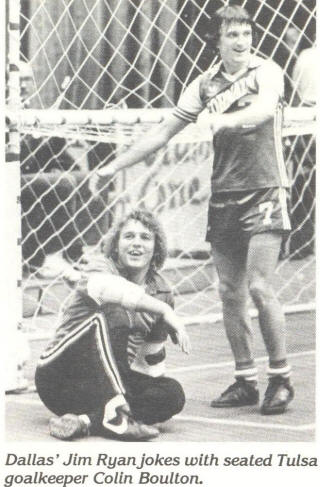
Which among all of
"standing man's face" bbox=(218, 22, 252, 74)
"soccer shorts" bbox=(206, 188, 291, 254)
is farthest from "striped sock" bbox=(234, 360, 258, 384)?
"standing man's face" bbox=(218, 22, 252, 74)

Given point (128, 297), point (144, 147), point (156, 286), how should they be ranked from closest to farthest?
point (128, 297)
point (156, 286)
point (144, 147)

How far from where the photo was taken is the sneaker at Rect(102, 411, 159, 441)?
11.6ft

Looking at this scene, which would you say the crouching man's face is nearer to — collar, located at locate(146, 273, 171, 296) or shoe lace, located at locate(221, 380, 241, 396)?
collar, located at locate(146, 273, 171, 296)

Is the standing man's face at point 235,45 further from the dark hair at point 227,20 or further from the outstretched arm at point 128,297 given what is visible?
the outstretched arm at point 128,297

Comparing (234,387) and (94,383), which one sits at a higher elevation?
(94,383)

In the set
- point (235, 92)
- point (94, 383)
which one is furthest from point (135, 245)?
point (235, 92)

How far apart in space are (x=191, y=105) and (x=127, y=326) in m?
0.83

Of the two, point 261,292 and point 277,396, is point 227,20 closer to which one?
point 261,292

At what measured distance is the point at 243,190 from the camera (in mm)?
3979

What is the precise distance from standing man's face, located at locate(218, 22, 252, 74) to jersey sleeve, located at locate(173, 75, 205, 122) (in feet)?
0.49

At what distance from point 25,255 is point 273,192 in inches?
83.0

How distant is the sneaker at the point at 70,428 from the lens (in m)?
3.56

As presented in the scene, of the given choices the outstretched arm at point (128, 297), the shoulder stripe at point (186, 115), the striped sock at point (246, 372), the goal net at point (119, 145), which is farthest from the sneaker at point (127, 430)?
the goal net at point (119, 145)
